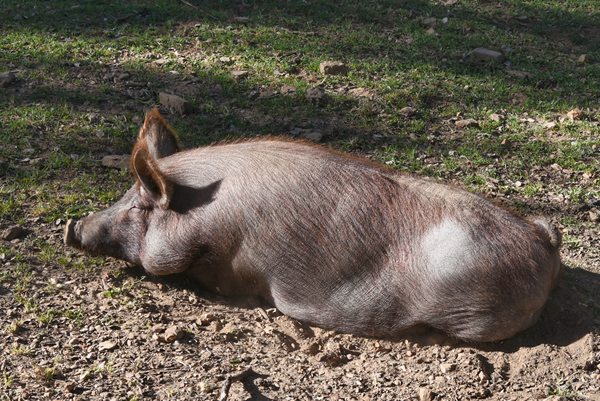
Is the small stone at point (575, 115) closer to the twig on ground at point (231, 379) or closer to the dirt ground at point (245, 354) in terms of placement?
the dirt ground at point (245, 354)

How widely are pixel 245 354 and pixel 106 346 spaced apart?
0.76 meters

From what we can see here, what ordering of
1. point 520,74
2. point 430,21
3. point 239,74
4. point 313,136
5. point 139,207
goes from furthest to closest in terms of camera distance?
point 430,21 → point 520,74 → point 239,74 → point 313,136 → point 139,207

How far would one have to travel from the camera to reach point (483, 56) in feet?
31.7

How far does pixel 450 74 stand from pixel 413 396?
16.4 ft

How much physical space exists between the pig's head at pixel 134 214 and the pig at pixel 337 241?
10 millimetres

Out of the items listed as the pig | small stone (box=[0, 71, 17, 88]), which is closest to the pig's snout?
the pig

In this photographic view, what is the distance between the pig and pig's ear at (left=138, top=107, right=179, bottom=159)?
244 millimetres

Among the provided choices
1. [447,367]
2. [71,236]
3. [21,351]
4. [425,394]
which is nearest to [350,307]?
[447,367]

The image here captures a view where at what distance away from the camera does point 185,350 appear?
5.19 metres

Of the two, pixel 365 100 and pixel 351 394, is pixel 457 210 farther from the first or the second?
pixel 365 100

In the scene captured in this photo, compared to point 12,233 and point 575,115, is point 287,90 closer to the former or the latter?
point 575,115

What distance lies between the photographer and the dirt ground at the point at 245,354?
4875 mm

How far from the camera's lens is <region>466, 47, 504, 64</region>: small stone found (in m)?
9.62

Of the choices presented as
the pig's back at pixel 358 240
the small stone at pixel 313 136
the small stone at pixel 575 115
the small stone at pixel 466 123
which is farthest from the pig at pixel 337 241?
the small stone at pixel 575 115
